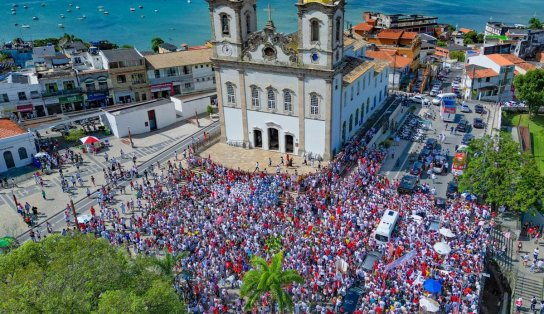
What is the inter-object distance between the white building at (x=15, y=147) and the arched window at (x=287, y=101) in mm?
25551

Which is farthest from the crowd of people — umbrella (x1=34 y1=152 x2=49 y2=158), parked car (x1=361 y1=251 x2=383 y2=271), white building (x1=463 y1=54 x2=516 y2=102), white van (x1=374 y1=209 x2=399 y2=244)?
white building (x1=463 y1=54 x2=516 y2=102)

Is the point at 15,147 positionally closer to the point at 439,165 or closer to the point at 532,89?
the point at 439,165

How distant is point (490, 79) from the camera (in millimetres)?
59688

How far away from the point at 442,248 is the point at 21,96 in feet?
167

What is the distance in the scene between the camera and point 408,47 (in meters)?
71.1

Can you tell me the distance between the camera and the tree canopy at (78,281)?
14836mm

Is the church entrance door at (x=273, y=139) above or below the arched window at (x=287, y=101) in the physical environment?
below

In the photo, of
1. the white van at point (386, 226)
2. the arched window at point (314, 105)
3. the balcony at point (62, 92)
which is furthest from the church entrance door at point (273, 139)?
the balcony at point (62, 92)

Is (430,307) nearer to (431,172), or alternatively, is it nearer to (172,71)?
(431,172)

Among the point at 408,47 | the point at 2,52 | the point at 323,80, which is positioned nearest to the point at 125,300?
the point at 323,80

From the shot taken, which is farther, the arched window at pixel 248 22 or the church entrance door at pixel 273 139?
the church entrance door at pixel 273 139

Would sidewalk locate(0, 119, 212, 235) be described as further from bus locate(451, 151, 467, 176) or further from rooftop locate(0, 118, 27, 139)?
bus locate(451, 151, 467, 176)

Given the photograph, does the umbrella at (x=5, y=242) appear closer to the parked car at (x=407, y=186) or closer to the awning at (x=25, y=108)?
the parked car at (x=407, y=186)

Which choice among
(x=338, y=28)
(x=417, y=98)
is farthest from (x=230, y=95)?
(x=417, y=98)
